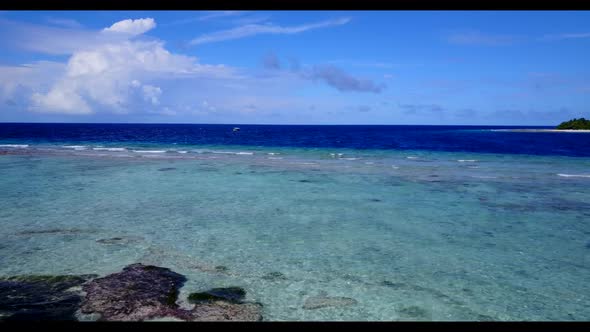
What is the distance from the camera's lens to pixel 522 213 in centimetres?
1276

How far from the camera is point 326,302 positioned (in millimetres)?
6098

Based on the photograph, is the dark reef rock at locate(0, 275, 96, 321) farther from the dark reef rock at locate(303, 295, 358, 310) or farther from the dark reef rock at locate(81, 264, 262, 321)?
Answer: the dark reef rock at locate(303, 295, 358, 310)

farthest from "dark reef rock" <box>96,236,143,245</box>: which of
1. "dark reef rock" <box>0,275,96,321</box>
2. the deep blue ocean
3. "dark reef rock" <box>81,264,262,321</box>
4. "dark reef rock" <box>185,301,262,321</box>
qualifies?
the deep blue ocean

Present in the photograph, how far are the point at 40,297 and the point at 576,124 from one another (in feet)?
417

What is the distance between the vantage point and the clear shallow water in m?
6.44

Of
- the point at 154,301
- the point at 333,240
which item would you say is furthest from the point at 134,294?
the point at 333,240

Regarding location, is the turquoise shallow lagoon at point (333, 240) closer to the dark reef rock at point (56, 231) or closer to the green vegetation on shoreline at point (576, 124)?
the dark reef rock at point (56, 231)

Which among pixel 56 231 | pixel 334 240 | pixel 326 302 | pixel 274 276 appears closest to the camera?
pixel 326 302

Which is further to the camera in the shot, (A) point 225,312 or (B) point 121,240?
(B) point 121,240

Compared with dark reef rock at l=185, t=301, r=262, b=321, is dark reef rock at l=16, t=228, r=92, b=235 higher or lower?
higher

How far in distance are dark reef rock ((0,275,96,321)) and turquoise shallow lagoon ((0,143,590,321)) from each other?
420 millimetres

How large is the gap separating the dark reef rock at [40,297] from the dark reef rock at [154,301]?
0.22 m

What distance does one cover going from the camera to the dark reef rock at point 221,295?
19.8 ft

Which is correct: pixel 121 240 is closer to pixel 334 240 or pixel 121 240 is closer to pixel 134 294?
pixel 134 294
